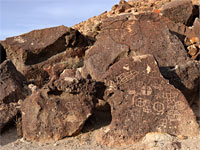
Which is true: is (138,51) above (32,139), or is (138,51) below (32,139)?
above

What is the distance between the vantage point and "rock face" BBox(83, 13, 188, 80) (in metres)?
5.03

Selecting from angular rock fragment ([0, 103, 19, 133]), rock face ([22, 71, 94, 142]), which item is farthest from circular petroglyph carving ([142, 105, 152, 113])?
angular rock fragment ([0, 103, 19, 133])

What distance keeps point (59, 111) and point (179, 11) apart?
15.6 ft

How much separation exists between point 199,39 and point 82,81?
3708mm

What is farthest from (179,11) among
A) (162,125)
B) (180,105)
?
(162,125)

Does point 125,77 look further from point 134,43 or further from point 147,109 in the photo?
point 134,43

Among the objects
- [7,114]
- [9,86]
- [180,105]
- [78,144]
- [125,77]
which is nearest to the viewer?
[78,144]

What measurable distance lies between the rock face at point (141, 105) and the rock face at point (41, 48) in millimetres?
3427

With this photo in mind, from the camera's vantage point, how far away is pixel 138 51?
517 centimetres

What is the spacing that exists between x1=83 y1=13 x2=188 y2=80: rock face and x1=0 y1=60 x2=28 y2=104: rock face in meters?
1.35

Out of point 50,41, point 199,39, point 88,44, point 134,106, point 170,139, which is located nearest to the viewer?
point 170,139

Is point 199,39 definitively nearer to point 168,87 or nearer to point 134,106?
point 168,87

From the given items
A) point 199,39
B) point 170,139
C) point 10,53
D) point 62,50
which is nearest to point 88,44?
point 62,50

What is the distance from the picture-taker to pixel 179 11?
6758mm
